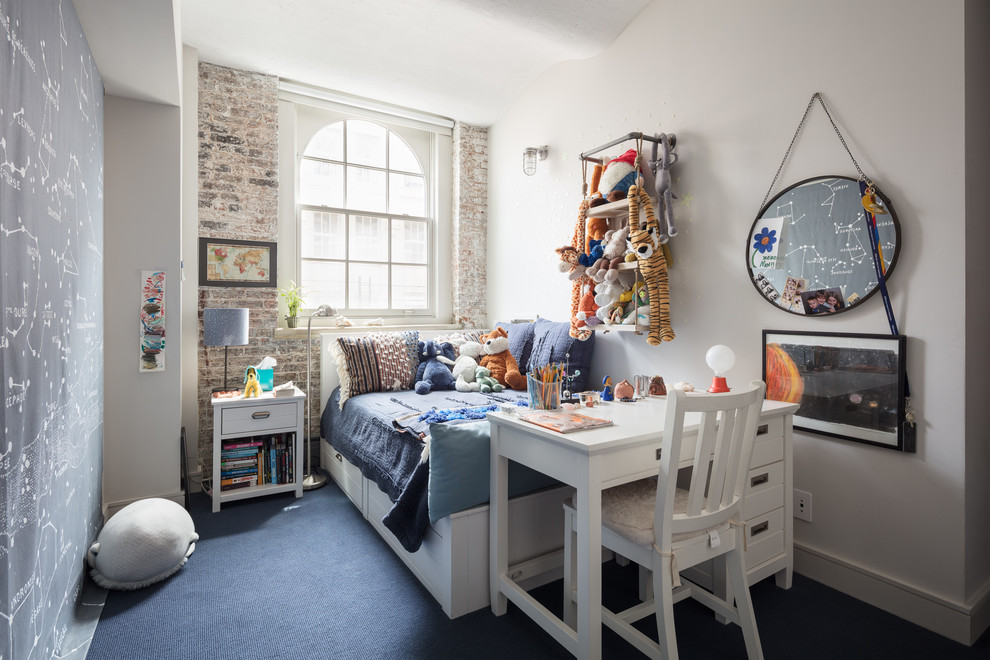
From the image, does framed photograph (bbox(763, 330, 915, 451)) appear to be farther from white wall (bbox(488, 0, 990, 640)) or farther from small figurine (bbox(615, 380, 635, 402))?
small figurine (bbox(615, 380, 635, 402))

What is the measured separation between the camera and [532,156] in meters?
3.76

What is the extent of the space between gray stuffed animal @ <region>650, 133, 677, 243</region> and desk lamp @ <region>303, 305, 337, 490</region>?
88.6 inches

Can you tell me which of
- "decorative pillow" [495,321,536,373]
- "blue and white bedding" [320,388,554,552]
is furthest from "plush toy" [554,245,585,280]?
"blue and white bedding" [320,388,554,552]

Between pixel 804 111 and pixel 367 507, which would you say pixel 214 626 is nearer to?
pixel 367 507

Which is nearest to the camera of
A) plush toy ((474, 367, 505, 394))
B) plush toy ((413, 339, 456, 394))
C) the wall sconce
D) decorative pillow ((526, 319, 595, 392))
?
decorative pillow ((526, 319, 595, 392))

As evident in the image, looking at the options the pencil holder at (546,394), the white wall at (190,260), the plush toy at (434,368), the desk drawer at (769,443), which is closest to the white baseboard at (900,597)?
the desk drawer at (769,443)

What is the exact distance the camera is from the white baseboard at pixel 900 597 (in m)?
1.73

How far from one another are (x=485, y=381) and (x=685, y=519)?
6.29 feet

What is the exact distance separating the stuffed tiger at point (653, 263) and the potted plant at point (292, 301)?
2.35 meters

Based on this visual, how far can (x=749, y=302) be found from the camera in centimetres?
236

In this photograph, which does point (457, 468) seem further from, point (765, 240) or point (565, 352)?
point (765, 240)

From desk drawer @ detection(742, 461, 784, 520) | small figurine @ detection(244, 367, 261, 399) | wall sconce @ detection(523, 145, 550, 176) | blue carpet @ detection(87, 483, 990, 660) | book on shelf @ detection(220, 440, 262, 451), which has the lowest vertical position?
blue carpet @ detection(87, 483, 990, 660)

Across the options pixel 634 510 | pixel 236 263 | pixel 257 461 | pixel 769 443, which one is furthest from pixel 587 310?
pixel 236 263

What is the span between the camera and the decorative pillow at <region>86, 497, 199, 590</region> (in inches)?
80.8
